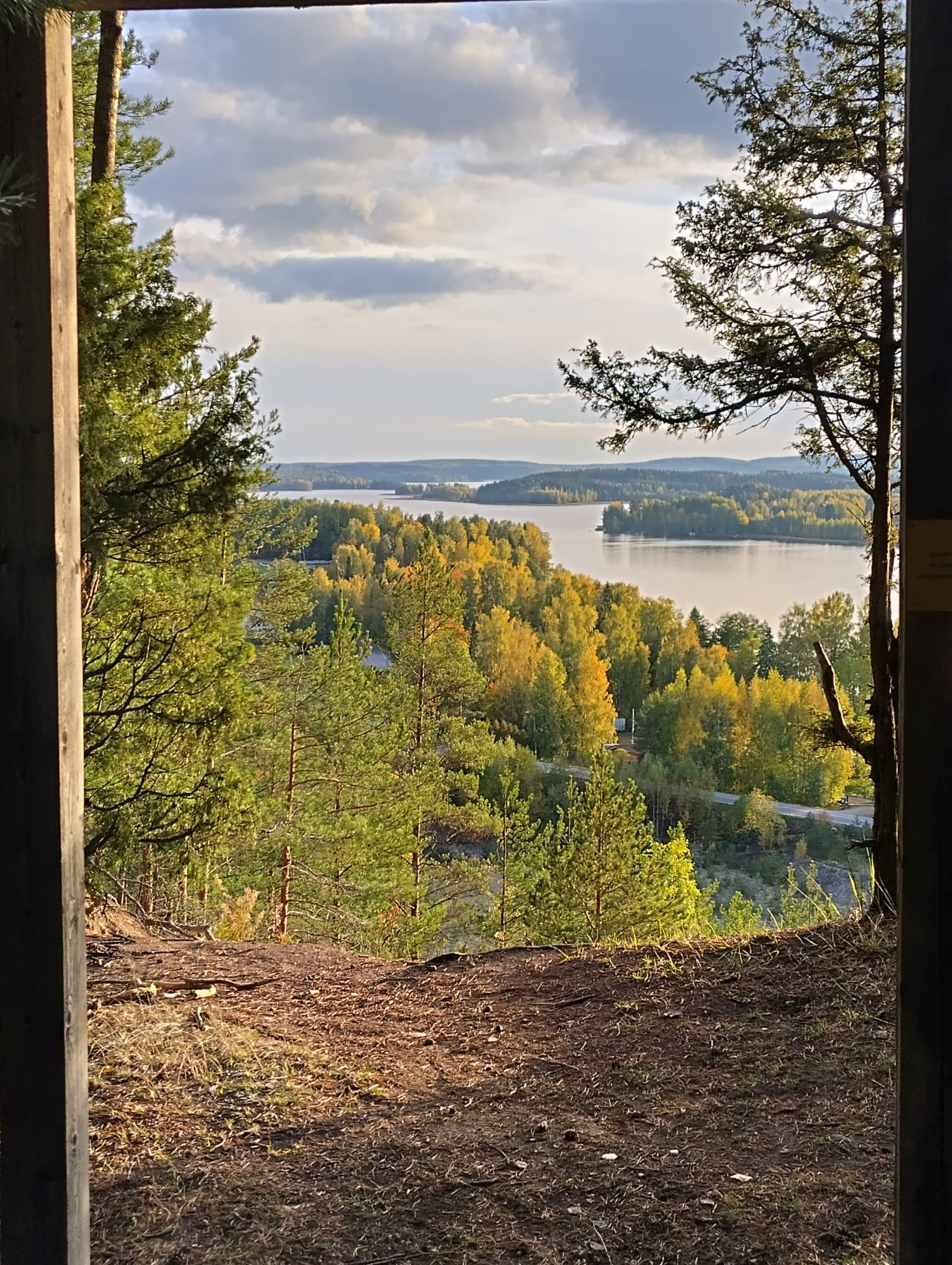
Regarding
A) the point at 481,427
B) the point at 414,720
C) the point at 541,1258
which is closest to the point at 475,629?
the point at 481,427

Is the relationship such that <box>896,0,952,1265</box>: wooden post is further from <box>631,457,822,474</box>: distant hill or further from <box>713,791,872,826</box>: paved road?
<box>713,791,872,826</box>: paved road

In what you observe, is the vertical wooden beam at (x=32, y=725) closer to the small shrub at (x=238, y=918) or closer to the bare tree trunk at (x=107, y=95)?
the bare tree trunk at (x=107, y=95)

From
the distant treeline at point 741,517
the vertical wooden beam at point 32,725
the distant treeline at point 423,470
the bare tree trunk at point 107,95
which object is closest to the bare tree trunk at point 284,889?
the bare tree trunk at point 107,95

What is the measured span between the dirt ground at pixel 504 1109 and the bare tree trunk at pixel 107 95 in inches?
164

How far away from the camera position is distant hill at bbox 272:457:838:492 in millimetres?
35812

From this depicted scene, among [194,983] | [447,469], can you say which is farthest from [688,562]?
[194,983]

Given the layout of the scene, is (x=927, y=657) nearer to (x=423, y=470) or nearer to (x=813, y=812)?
(x=813, y=812)

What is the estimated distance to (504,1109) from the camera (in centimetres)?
278

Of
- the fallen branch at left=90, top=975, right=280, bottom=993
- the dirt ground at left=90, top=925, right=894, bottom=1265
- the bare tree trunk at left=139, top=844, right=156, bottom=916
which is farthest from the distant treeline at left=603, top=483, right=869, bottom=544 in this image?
the fallen branch at left=90, top=975, right=280, bottom=993

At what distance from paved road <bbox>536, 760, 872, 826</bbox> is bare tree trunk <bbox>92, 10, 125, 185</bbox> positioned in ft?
90.1

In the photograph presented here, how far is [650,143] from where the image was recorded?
5.43m

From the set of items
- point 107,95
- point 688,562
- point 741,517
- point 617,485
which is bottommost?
point 688,562

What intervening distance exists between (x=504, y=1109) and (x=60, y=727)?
191 centimetres

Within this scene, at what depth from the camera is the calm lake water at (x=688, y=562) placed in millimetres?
42688
